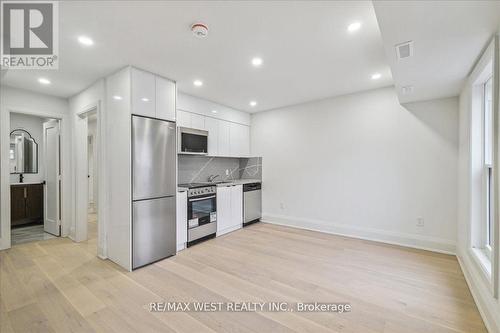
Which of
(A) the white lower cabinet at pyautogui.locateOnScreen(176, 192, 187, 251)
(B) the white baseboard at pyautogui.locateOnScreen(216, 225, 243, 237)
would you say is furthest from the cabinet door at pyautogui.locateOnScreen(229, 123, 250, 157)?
(A) the white lower cabinet at pyautogui.locateOnScreen(176, 192, 187, 251)

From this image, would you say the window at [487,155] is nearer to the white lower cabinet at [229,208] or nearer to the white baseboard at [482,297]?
the white baseboard at [482,297]

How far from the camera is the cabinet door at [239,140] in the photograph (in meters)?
4.93

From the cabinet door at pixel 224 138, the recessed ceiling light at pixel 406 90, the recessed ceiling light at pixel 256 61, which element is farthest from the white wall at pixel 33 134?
the recessed ceiling light at pixel 406 90

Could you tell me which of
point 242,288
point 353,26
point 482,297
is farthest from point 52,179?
point 482,297

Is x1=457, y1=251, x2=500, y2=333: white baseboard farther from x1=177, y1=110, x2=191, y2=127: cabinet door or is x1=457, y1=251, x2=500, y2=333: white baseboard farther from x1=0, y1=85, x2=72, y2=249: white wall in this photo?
x1=0, y1=85, x2=72, y2=249: white wall

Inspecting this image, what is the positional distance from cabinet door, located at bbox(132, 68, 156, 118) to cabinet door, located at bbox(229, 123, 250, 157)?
2.12 m

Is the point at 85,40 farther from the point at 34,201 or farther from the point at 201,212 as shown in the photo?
the point at 34,201

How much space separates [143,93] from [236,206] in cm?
269

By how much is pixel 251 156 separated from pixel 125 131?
3097 millimetres

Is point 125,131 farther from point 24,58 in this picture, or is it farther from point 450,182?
point 450,182

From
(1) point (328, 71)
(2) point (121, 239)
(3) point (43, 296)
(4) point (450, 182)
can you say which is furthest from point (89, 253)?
(4) point (450, 182)

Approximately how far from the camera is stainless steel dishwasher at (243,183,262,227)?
15.7 ft

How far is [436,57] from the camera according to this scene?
2064 millimetres

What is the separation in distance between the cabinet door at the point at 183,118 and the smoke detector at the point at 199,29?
194cm
